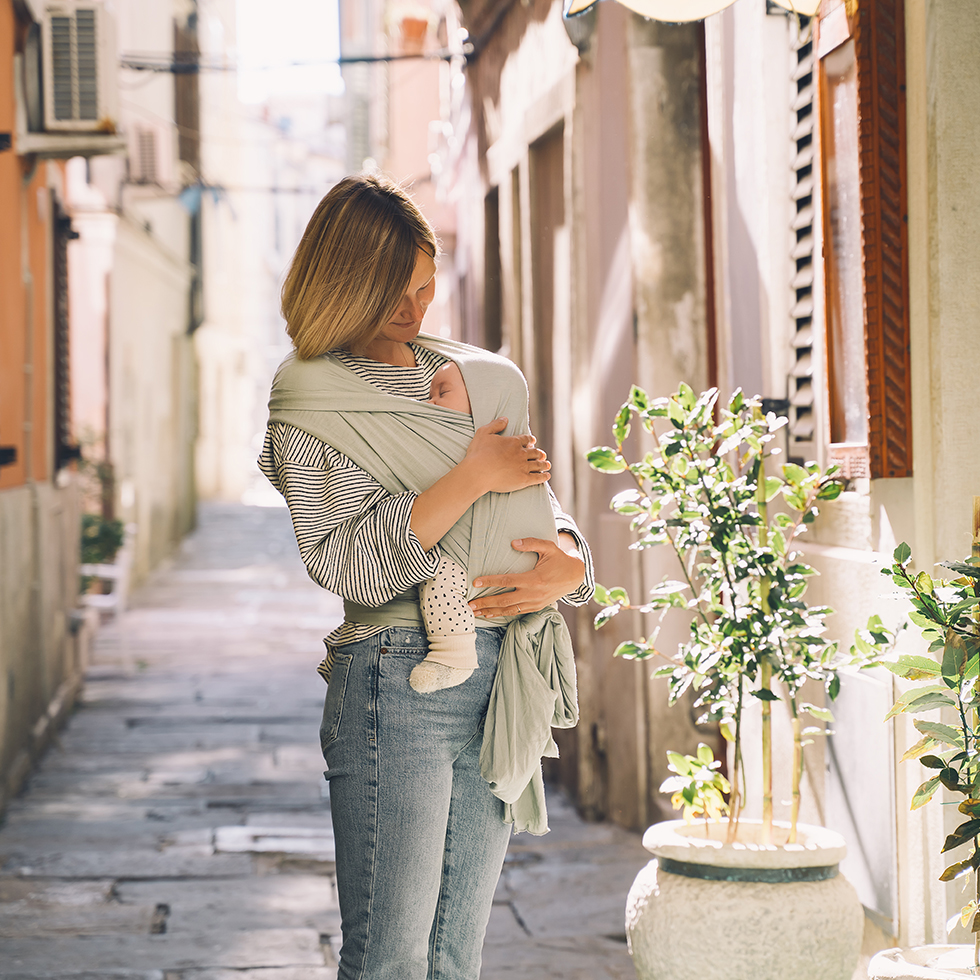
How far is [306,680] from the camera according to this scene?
1007 centimetres

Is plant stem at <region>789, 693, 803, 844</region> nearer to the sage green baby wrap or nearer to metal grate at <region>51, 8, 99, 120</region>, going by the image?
the sage green baby wrap

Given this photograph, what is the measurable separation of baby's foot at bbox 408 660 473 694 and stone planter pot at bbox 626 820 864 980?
1209 millimetres

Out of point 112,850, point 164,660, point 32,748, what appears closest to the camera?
point 112,850

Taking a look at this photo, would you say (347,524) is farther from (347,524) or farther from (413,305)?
(413,305)

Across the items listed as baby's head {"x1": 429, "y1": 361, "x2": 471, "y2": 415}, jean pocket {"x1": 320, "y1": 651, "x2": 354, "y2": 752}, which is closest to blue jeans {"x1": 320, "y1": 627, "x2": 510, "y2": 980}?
jean pocket {"x1": 320, "y1": 651, "x2": 354, "y2": 752}

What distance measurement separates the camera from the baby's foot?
209 cm

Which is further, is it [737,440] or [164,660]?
[164,660]

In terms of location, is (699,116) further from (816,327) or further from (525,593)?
(525,593)

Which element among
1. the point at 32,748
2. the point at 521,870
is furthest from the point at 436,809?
the point at 32,748

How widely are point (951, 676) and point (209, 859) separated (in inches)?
151

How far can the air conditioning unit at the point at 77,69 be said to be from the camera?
724 centimetres

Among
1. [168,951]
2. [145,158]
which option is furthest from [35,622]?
[145,158]

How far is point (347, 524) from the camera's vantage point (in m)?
2.08

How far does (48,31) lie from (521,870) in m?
5.28
